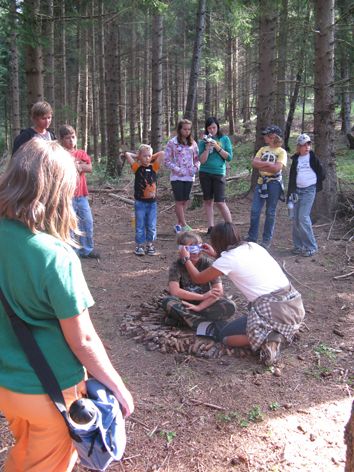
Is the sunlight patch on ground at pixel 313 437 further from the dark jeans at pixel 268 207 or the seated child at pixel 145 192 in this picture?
the seated child at pixel 145 192

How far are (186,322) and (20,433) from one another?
2675 mm

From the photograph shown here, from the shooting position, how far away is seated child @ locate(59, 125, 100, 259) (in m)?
5.89

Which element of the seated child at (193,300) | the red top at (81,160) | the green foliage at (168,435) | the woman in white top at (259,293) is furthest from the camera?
the red top at (81,160)

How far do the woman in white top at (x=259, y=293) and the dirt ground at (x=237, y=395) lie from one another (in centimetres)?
21

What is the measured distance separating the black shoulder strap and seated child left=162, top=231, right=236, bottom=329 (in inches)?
106

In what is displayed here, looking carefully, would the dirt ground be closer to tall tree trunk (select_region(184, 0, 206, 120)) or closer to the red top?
the red top

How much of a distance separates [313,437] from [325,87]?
6141 mm

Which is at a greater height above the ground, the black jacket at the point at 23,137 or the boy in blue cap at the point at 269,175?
the black jacket at the point at 23,137

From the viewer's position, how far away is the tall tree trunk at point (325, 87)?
7.34 meters

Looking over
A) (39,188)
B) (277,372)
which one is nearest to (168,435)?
(277,372)

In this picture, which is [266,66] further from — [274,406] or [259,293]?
[274,406]

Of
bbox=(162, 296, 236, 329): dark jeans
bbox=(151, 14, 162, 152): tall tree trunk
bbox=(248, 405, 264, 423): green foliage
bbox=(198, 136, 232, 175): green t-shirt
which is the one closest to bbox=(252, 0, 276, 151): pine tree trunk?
bbox=(198, 136, 232, 175): green t-shirt

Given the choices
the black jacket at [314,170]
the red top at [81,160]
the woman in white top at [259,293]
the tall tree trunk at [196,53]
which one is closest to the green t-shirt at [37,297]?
the woman in white top at [259,293]

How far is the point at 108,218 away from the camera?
956 centimetres
